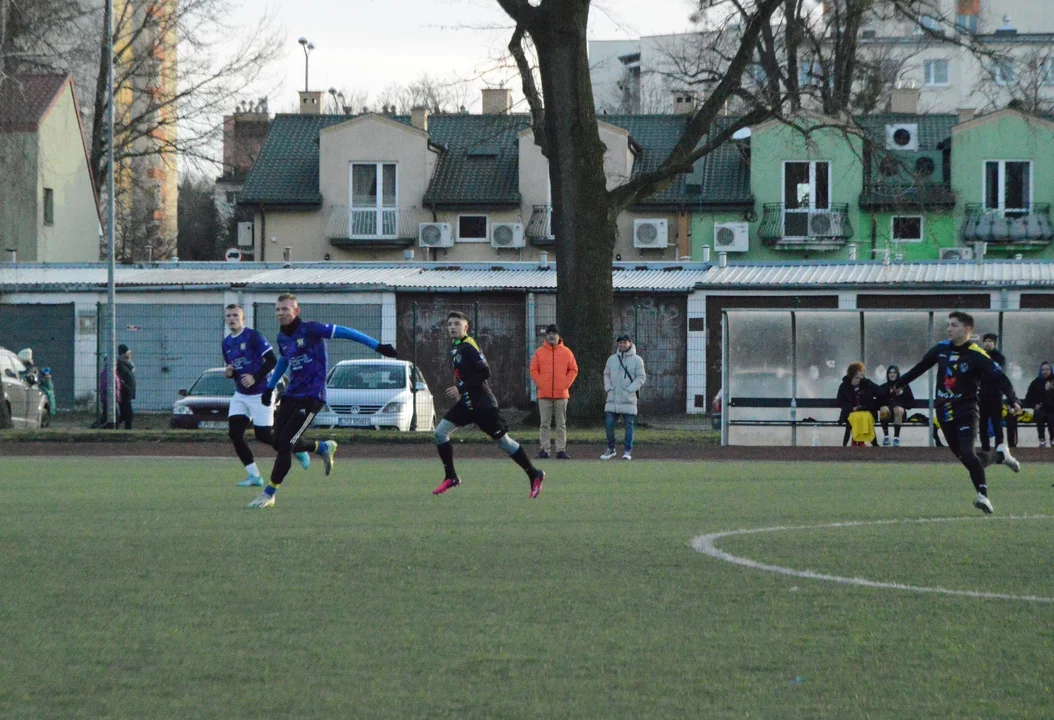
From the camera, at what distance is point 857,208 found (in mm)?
47312

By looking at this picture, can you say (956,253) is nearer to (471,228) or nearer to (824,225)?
(824,225)

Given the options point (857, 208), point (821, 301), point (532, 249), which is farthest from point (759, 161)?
point (821, 301)

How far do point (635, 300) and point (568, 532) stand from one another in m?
26.2

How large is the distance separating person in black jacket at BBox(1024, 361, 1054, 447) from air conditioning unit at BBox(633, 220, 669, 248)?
22.1m

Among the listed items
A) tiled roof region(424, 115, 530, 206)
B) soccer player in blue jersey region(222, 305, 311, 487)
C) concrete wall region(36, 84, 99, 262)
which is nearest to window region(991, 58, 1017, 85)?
soccer player in blue jersey region(222, 305, 311, 487)

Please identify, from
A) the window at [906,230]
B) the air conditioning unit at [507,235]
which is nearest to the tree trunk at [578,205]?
the air conditioning unit at [507,235]

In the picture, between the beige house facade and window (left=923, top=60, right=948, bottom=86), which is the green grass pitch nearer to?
the beige house facade

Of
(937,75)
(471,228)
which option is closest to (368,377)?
(471,228)

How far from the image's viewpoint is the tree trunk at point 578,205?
89.6 ft

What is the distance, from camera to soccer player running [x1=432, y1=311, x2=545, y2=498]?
575 inches

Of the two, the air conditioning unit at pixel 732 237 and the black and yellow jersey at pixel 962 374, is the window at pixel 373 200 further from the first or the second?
the black and yellow jersey at pixel 962 374

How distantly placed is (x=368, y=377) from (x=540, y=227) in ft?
67.6

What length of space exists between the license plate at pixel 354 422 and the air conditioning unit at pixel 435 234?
20.5 metres

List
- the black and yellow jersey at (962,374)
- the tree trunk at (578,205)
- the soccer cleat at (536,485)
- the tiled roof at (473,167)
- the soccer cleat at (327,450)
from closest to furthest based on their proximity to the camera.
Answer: the black and yellow jersey at (962,374)
the soccer cleat at (536,485)
the soccer cleat at (327,450)
the tree trunk at (578,205)
the tiled roof at (473,167)
